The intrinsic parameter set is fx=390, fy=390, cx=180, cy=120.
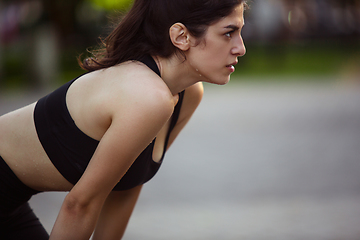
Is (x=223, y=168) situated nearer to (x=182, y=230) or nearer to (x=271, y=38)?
(x=182, y=230)

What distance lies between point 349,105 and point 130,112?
7.09 meters

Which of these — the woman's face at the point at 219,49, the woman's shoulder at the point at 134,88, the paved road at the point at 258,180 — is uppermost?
the woman's face at the point at 219,49

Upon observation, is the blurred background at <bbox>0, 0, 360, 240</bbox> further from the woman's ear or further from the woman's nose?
the woman's ear

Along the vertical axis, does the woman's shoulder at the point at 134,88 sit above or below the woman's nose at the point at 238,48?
below

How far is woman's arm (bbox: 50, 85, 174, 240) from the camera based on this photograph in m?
1.31

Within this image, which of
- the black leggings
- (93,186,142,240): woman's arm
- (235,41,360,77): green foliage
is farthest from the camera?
(235,41,360,77): green foliage

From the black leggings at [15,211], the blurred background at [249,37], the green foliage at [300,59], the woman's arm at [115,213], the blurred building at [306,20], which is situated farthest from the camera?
the blurred building at [306,20]

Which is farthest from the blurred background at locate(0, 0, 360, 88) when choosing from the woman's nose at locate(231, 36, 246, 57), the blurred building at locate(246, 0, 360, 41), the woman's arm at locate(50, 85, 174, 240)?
the woman's arm at locate(50, 85, 174, 240)

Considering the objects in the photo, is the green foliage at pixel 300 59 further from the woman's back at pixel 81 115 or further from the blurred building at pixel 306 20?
the woman's back at pixel 81 115

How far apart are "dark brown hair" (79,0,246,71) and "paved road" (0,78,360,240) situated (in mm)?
2127

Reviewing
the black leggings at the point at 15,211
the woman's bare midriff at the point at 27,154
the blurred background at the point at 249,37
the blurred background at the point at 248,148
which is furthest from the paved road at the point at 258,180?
the blurred background at the point at 249,37


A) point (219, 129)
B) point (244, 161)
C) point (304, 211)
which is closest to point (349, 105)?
point (219, 129)

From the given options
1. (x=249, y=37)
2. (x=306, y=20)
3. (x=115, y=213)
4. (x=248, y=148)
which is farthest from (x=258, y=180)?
(x=306, y=20)

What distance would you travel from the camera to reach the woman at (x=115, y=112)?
4.38 feet
